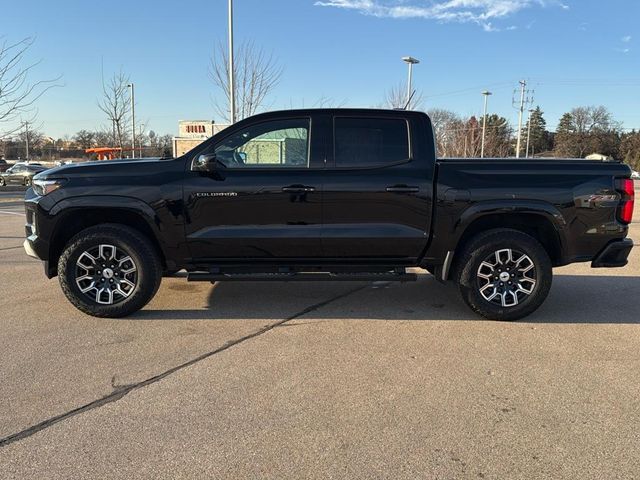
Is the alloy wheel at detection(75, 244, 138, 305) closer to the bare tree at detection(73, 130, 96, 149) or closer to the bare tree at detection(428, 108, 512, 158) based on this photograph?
the bare tree at detection(428, 108, 512, 158)

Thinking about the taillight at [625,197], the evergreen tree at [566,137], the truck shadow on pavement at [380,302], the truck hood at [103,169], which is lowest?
the truck shadow on pavement at [380,302]

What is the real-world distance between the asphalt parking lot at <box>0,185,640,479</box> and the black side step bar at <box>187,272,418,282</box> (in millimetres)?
414

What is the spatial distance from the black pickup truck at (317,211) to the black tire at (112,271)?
1cm

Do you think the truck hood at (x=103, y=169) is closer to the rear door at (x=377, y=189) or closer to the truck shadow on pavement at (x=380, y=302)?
the truck shadow on pavement at (x=380, y=302)

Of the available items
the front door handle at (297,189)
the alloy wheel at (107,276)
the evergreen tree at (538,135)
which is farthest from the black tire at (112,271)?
the evergreen tree at (538,135)

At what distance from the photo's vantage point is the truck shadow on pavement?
513 centimetres

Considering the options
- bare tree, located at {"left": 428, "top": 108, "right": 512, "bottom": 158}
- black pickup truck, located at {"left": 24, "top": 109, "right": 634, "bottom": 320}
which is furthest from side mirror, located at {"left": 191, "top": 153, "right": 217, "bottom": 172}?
bare tree, located at {"left": 428, "top": 108, "right": 512, "bottom": 158}

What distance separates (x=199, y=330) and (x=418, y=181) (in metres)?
2.53

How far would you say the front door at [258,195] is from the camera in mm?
4797

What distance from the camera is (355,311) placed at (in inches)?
209

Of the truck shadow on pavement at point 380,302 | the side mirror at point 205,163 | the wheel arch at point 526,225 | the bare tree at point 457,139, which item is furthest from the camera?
the bare tree at point 457,139

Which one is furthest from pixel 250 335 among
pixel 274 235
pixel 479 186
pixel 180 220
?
pixel 479 186

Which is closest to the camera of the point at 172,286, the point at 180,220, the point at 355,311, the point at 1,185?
the point at 180,220

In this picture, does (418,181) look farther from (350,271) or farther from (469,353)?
(469,353)
